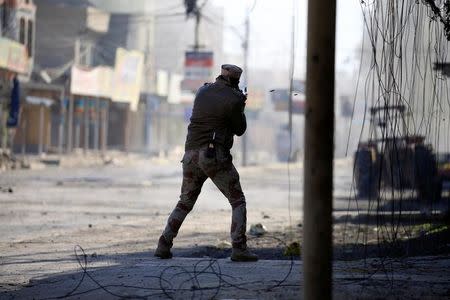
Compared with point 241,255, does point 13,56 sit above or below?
above

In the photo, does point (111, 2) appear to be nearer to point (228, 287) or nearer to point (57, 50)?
point (57, 50)

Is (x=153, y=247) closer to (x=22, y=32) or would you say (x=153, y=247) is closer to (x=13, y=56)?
(x=13, y=56)

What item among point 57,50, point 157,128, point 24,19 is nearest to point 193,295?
point 24,19

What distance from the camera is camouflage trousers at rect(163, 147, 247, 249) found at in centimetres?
667

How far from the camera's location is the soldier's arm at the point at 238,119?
6.71 meters

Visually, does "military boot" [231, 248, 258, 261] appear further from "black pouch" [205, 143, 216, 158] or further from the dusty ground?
"black pouch" [205, 143, 216, 158]

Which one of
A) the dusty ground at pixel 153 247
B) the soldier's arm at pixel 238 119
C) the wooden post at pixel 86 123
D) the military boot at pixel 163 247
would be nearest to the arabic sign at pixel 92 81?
the wooden post at pixel 86 123

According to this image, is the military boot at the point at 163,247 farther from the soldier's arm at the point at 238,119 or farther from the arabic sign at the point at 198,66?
the arabic sign at the point at 198,66

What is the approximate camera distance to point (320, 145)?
13.0 feet

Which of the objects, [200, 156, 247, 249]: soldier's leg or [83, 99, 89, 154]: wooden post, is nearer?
[200, 156, 247, 249]: soldier's leg

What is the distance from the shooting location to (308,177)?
13.0 ft

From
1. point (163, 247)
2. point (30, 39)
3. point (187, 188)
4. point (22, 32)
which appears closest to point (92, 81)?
point (30, 39)

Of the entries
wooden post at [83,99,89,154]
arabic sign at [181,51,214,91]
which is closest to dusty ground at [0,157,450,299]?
arabic sign at [181,51,214,91]

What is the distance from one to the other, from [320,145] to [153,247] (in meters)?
5.27
